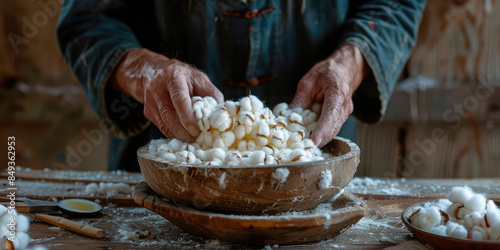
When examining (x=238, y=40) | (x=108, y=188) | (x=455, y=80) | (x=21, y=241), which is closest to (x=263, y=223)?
(x=21, y=241)

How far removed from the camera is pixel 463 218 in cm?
79

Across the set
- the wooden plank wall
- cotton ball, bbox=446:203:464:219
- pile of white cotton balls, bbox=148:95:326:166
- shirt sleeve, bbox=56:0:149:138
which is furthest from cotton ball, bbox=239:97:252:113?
the wooden plank wall

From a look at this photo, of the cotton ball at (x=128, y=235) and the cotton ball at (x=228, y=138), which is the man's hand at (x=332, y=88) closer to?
the cotton ball at (x=228, y=138)

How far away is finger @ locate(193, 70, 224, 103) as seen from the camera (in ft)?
3.47

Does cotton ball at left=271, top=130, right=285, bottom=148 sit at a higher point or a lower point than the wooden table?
higher

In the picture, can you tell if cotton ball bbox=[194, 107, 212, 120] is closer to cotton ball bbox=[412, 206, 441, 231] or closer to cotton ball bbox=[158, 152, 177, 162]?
cotton ball bbox=[158, 152, 177, 162]

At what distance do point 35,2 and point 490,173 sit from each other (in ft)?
8.33

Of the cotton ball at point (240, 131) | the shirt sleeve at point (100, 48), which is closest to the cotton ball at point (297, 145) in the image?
the cotton ball at point (240, 131)

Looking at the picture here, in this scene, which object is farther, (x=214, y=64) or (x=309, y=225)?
(x=214, y=64)

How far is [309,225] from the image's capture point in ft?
2.49

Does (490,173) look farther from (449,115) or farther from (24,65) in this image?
(24,65)

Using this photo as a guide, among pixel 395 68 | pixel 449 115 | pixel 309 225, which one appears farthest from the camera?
pixel 449 115

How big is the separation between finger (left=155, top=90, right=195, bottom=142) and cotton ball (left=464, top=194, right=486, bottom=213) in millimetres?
539

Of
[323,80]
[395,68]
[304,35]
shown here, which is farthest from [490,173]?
[323,80]
